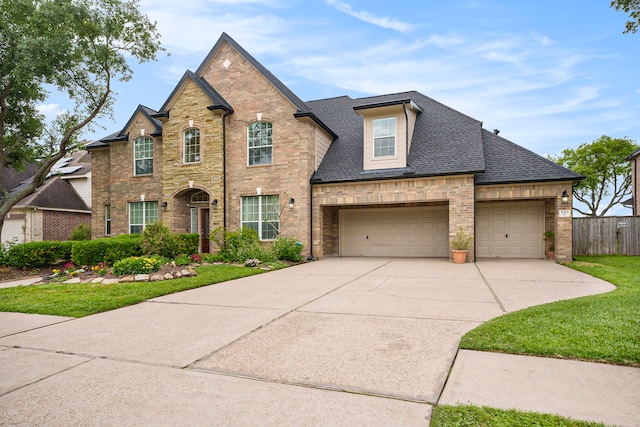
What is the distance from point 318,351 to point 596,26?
1097 cm

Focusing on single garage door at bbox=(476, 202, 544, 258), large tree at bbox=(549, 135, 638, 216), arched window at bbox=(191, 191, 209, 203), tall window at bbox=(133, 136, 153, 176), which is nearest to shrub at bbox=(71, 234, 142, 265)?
arched window at bbox=(191, 191, 209, 203)

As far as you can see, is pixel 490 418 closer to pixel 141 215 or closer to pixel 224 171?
pixel 224 171

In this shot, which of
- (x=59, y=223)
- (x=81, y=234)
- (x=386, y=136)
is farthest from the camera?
(x=59, y=223)

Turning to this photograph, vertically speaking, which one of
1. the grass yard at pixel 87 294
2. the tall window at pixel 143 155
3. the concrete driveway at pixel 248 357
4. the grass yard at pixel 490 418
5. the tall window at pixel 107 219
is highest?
the tall window at pixel 143 155

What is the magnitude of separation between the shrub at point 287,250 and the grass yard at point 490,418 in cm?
1075

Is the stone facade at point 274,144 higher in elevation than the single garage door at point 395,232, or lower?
higher

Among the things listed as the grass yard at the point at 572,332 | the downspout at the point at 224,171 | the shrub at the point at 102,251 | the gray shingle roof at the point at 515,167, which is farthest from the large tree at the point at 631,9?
the shrub at the point at 102,251

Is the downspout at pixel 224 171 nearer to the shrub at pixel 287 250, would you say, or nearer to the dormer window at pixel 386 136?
the shrub at pixel 287 250

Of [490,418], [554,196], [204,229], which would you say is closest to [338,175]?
[204,229]

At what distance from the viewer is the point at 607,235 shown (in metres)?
15.0

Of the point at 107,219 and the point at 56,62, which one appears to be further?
the point at 107,219

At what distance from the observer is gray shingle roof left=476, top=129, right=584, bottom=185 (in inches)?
491

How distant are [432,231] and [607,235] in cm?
722

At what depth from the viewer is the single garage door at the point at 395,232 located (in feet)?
49.5
